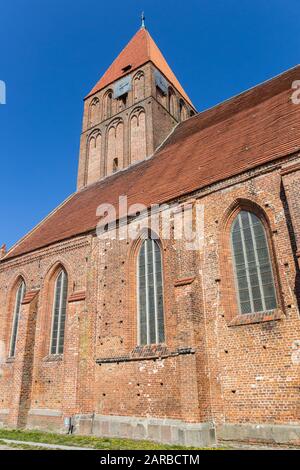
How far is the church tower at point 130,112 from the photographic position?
788 inches

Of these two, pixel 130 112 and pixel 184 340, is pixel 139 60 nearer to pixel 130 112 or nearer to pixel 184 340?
pixel 130 112

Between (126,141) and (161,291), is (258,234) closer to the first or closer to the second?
(161,291)

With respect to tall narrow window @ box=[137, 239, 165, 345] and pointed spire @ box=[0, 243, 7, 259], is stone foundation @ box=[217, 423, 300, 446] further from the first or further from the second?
pointed spire @ box=[0, 243, 7, 259]

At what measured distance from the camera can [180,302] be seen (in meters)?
10.1

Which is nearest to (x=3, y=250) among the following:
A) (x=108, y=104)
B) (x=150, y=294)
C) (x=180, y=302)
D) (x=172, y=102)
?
(x=150, y=294)

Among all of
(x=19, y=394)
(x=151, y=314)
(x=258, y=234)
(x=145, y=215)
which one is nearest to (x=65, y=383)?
(x=19, y=394)

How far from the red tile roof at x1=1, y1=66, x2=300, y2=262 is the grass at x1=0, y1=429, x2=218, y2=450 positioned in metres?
7.07

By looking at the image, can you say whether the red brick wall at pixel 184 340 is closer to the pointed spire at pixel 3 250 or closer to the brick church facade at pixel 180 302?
the brick church facade at pixel 180 302

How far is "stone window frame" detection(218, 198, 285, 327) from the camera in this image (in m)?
9.17

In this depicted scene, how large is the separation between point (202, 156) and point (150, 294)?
18.3 ft

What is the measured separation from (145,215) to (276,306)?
5395 millimetres

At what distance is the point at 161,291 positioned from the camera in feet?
38.0

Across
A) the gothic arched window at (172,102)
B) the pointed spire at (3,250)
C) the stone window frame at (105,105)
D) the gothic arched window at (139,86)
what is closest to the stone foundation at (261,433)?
the pointed spire at (3,250)

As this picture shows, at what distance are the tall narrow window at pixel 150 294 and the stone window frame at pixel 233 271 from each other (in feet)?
7.50
